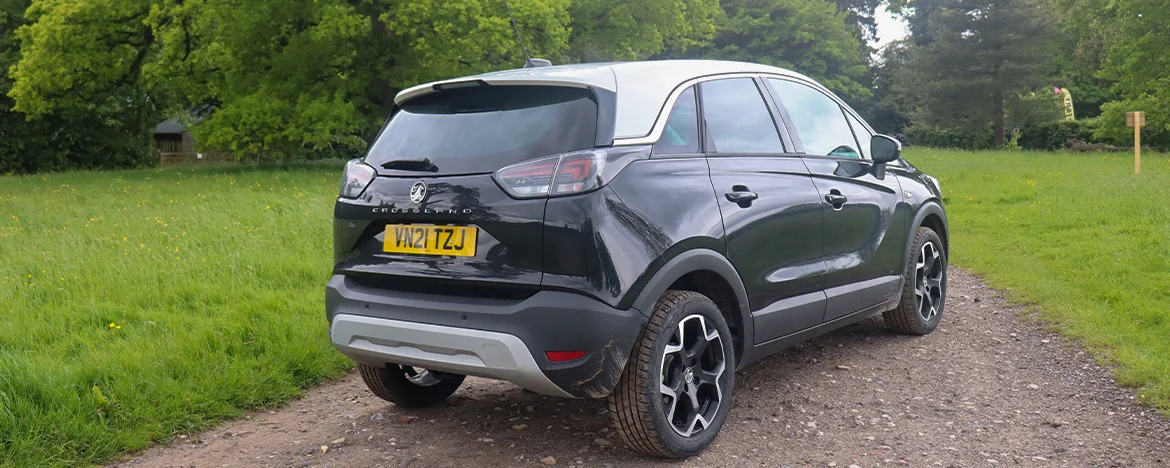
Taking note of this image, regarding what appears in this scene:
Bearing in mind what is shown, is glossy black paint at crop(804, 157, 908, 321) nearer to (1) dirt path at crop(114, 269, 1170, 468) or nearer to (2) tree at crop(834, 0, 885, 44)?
(1) dirt path at crop(114, 269, 1170, 468)

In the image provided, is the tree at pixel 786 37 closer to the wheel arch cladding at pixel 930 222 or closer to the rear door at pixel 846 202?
the wheel arch cladding at pixel 930 222

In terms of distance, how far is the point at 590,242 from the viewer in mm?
3445

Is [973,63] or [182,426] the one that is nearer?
[182,426]

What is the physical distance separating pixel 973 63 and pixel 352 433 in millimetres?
39148

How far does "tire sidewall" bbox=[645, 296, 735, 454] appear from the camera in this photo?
3.67 metres

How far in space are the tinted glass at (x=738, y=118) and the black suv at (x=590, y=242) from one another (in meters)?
0.01

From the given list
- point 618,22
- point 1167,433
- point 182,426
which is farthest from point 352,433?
point 618,22

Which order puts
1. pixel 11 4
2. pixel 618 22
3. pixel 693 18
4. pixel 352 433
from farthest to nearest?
pixel 11 4 → pixel 693 18 → pixel 618 22 → pixel 352 433

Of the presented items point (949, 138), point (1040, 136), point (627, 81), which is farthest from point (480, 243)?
point (949, 138)

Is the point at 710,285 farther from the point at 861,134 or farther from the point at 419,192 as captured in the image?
the point at 861,134

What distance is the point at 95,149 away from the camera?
3403cm

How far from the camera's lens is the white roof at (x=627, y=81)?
12.5 ft

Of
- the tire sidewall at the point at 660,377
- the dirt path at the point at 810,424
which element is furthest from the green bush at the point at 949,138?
the tire sidewall at the point at 660,377

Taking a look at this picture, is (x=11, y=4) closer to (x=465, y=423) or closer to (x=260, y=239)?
(x=260, y=239)
